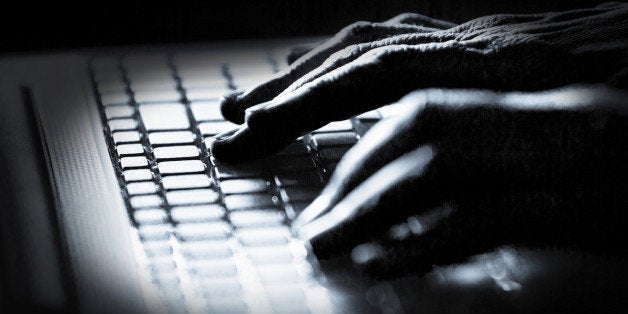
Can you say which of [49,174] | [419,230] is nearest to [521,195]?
[419,230]

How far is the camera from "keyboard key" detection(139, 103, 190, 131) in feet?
2.09

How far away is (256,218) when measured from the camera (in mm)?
527

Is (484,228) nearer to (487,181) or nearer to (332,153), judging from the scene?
(487,181)

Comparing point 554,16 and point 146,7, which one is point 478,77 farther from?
point 146,7

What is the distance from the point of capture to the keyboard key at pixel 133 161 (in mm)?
575

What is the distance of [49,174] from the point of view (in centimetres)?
55

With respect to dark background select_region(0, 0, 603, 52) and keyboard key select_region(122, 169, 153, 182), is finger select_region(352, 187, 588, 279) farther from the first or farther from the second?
dark background select_region(0, 0, 603, 52)

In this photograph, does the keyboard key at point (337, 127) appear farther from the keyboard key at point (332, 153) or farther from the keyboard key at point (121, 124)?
the keyboard key at point (121, 124)

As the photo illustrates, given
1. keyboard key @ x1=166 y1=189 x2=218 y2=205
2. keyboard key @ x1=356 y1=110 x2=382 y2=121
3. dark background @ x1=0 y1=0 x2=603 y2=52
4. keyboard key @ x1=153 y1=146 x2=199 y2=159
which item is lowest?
keyboard key @ x1=166 y1=189 x2=218 y2=205

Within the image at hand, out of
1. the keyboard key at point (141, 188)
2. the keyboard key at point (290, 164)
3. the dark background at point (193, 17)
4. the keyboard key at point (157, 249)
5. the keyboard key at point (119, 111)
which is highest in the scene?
the dark background at point (193, 17)

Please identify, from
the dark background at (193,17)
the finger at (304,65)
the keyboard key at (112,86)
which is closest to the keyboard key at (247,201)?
the finger at (304,65)

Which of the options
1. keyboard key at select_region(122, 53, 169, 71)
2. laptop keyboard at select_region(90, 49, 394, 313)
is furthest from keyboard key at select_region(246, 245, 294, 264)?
keyboard key at select_region(122, 53, 169, 71)

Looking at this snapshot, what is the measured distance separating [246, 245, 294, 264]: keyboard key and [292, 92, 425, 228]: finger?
30mm

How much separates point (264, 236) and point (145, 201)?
9 centimetres
